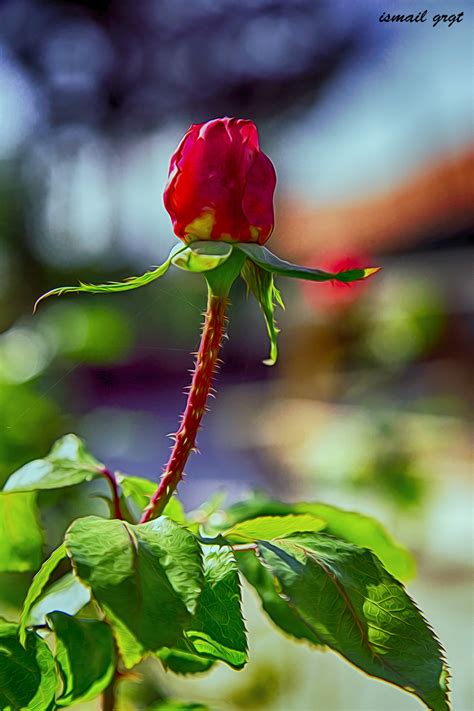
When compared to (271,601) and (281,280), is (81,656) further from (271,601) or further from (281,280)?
(281,280)

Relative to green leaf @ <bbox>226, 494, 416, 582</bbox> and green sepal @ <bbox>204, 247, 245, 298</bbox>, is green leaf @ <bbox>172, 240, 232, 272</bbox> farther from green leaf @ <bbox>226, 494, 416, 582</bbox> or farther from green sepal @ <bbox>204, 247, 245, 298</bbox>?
green leaf @ <bbox>226, 494, 416, 582</bbox>

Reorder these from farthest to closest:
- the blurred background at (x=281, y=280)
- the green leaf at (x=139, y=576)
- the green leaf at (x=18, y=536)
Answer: the blurred background at (x=281, y=280)
the green leaf at (x=18, y=536)
the green leaf at (x=139, y=576)

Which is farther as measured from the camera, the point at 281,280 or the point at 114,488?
the point at 281,280

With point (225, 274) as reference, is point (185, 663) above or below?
below

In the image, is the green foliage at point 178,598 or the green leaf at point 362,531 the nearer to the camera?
the green foliage at point 178,598

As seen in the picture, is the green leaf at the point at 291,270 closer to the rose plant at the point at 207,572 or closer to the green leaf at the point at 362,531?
the rose plant at the point at 207,572

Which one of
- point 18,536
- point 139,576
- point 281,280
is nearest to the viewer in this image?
point 139,576

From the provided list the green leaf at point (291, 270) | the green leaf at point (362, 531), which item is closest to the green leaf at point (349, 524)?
the green leaf at point (362, 531)

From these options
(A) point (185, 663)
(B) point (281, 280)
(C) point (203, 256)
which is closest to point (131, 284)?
(C) point (203, 256)

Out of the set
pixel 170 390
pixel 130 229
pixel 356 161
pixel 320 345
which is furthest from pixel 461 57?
pixel 170 390
